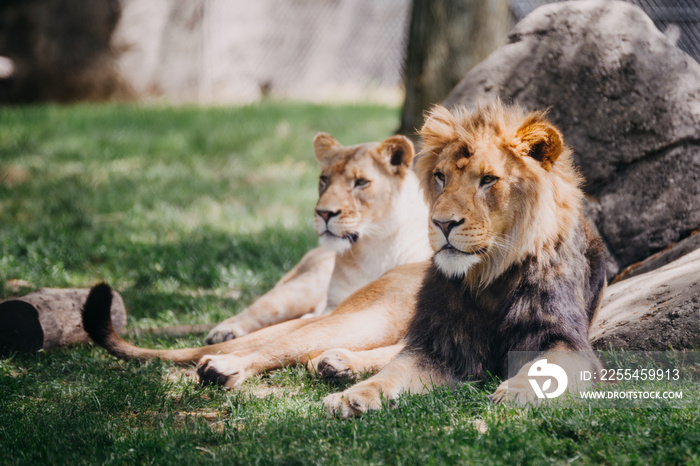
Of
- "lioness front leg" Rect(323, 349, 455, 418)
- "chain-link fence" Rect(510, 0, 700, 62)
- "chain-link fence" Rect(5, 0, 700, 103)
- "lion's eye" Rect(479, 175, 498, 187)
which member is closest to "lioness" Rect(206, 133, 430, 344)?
"lioness front leg" Rect(323, 349, 455, 418)

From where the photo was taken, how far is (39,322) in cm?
476

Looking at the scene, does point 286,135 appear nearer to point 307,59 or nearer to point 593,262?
point 307,59

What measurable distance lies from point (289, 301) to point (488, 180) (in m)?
2.35

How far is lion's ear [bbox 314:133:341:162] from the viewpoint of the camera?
5.57 meters

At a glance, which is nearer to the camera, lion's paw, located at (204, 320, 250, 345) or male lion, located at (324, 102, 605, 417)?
male lion, located at (324, 102, 605, 417)

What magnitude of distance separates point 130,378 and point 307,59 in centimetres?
1417

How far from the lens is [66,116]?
12.2m

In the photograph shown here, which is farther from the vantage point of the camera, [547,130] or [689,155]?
[689,155]

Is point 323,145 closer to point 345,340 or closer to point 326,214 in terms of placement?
point 326,214

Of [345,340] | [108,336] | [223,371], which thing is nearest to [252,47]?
[108,336]

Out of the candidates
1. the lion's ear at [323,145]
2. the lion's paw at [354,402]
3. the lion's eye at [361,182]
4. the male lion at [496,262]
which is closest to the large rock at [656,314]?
the male lion at [496,262]

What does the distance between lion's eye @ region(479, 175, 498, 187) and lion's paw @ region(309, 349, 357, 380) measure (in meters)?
1.26

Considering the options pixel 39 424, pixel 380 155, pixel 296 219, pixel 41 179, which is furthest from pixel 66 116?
pixel 39 424

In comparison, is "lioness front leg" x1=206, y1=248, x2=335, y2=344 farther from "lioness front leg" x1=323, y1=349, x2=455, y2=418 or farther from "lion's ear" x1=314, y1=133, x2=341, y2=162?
"lioness front leg" x1=323, y1=349, x2=455, y2=418
